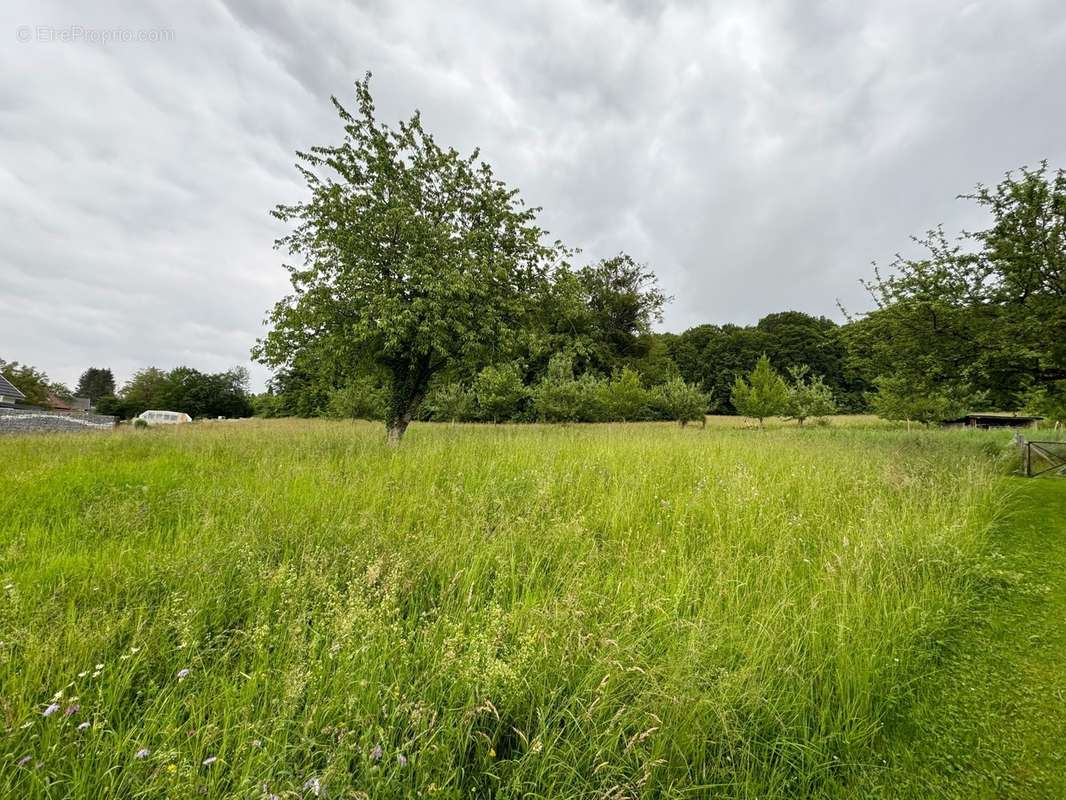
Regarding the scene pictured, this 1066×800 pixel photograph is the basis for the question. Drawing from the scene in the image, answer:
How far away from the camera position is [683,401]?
26547mm

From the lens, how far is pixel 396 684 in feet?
6.03

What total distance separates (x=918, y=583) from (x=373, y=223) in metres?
11.9

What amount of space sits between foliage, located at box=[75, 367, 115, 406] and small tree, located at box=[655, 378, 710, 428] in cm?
14046

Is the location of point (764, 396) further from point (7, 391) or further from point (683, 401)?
point (7, 391)

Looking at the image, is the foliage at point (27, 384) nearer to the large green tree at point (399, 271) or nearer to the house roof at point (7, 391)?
the house roof at point (7, 391)

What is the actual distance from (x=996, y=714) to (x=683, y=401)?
2544 centimetres

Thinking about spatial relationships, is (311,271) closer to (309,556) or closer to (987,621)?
(309,556)

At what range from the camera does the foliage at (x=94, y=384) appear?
104 metres

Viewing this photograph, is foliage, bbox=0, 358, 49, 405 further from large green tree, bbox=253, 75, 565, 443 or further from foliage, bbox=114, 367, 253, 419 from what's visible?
large green tree, bbox=253, 75, 565, 443

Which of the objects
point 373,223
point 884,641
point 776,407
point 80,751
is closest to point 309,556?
point 80,751

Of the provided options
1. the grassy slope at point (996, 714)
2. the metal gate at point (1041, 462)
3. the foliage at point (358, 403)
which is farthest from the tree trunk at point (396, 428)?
the metal gate at point (1041, 462)

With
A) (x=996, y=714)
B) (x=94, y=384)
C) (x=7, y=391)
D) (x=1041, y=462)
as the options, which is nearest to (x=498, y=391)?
(x=1041, y=462)

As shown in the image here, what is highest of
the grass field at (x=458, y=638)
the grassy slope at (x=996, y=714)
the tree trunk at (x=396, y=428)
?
the tree trunk at (x=396, y=428)

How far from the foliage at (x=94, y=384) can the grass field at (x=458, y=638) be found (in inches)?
5731
